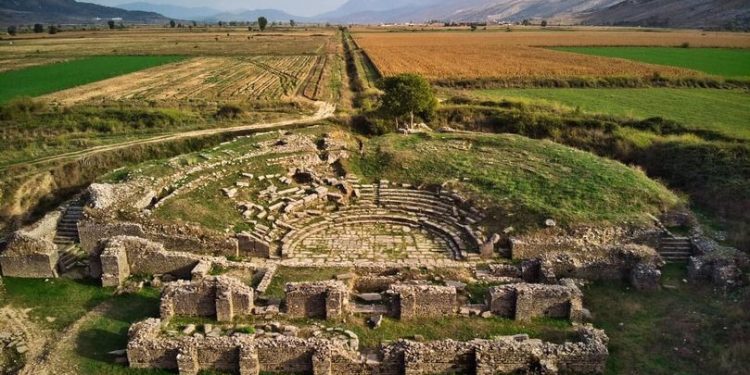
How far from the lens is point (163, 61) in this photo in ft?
268

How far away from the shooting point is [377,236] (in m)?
25.3

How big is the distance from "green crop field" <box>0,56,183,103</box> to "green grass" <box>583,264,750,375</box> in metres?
52.6

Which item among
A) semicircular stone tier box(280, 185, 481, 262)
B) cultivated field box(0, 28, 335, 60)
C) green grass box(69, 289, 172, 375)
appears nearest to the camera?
green grass box(69, 289, 172, 375)

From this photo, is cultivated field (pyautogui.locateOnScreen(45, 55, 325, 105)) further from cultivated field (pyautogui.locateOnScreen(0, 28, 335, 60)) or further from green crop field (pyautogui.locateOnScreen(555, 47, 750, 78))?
green crop field (pyautogui.locateOnScreen(555, 47, 750, 78))

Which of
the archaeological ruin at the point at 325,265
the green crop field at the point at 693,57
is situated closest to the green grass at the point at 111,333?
the archaeological ruin at the point at 325,265

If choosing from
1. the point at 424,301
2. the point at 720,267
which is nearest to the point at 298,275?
the point at 424,301

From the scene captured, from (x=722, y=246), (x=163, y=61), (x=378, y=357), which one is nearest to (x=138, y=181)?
(x=378, y=357)

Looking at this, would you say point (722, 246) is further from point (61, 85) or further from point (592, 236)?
point (61, 85)

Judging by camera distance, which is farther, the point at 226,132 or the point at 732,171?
the point at 226,132

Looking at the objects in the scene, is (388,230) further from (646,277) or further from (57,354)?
(57,354)

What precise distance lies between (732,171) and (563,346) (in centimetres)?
2036

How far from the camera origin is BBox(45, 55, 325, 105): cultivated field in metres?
52.5

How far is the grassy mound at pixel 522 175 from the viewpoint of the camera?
24.7m

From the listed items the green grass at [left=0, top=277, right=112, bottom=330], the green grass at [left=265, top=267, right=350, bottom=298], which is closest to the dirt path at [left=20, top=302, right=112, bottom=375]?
the green grass at [left=0, top=277, right=112, bottom=330]
